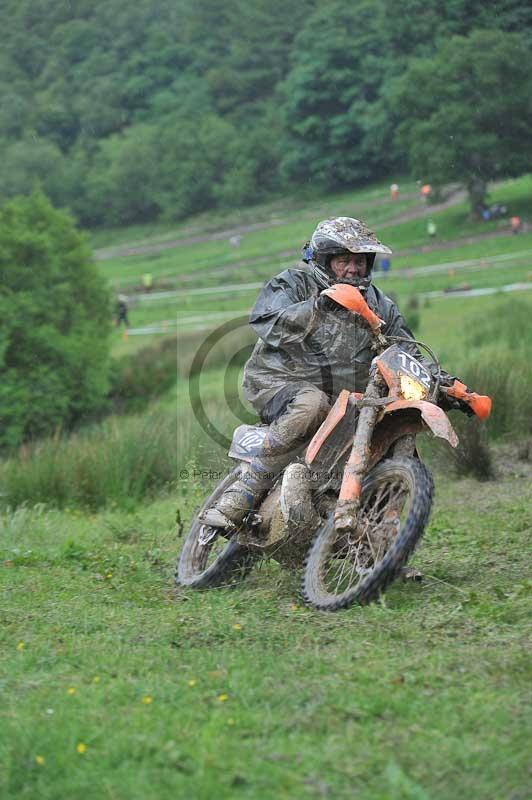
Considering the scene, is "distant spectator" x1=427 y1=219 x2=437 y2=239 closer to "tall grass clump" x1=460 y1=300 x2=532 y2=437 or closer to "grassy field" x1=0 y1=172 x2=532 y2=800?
"tall grass clump" x1=460 y1=300 x2=532 y2=437

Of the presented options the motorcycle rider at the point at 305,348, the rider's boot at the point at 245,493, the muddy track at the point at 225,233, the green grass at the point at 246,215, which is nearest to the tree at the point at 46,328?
the rider's boot at the point at 245,493

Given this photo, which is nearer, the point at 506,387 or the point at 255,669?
the point at 255,669

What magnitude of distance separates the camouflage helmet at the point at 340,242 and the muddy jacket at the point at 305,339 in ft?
0.53

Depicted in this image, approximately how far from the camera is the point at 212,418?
543 inches

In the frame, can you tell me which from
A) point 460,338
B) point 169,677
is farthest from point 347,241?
point 460,338

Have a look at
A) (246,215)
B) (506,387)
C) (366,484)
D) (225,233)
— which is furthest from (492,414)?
(246,215)

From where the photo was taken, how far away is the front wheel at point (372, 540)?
5.92 meters

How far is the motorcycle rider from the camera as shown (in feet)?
22.1

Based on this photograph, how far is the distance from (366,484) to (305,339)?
904 millimetres

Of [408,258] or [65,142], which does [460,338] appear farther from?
[65,142]

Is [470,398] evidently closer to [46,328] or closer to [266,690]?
[266,690]

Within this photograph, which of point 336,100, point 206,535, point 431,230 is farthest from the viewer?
point 336,100

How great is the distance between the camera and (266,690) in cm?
469

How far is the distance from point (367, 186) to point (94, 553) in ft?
181
